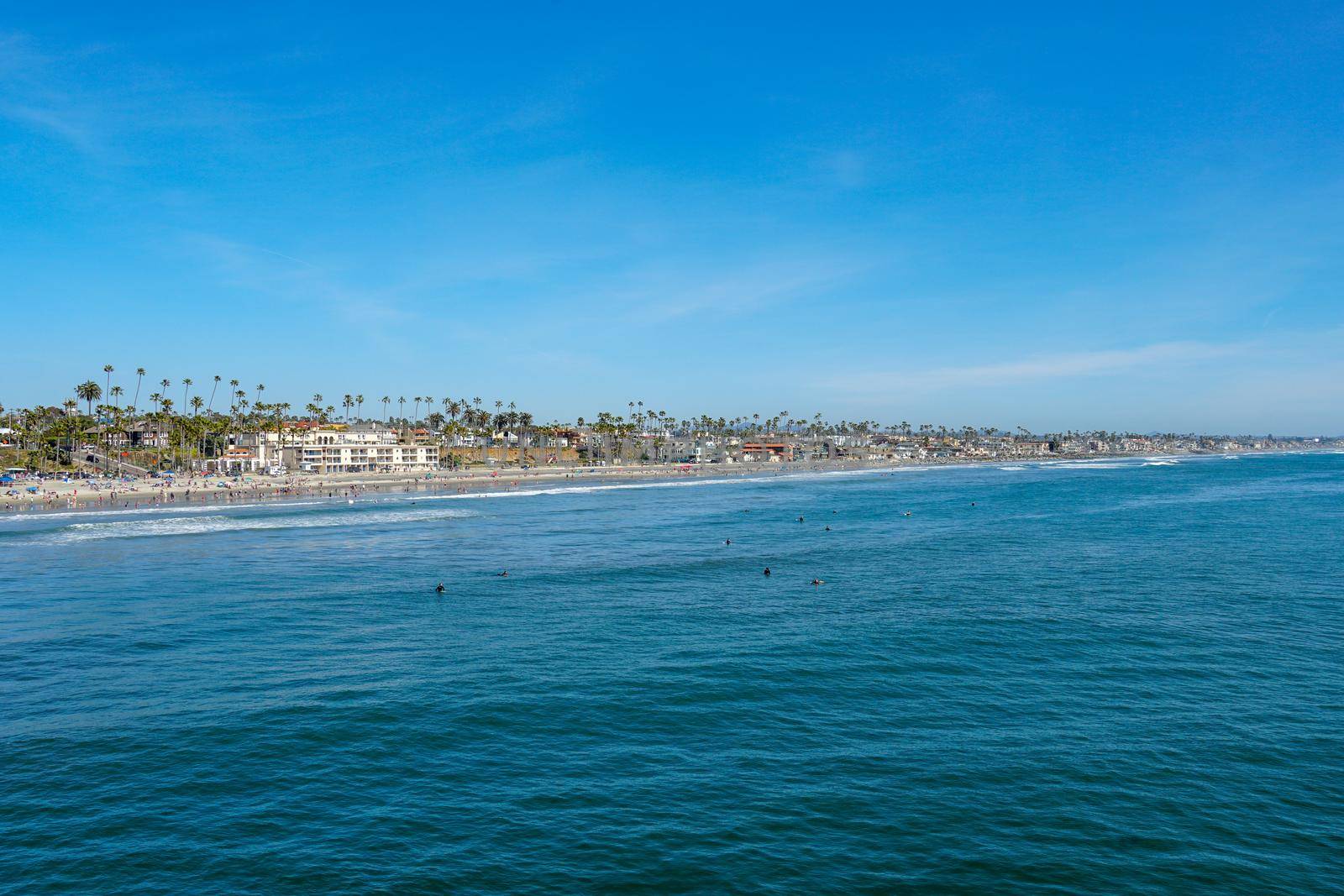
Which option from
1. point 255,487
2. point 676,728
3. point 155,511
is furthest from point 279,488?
point 676,728

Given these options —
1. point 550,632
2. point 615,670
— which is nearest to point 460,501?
point 550,632

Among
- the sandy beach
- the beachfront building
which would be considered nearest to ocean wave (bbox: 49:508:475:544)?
the sandy beach

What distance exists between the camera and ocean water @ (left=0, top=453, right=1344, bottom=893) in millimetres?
16078

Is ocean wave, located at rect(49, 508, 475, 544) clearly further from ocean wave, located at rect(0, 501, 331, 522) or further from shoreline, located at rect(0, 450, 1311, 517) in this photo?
shoreline, located at rect(0, 450, 1311, 517)

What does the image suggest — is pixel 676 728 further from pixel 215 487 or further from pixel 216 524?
pixel 215 487

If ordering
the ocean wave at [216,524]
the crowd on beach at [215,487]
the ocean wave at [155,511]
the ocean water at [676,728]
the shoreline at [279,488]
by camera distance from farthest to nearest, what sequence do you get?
1. the crowd on beach at [215,487]
2. the shoreline at [279,488]
3. the ocean wave at [155,511]
4. the ocean wave at [216,524]
5. the ocean water at [676,728]

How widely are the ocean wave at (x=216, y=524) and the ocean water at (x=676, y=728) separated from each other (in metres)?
24.3

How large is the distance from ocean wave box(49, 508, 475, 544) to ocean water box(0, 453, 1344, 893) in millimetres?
24270

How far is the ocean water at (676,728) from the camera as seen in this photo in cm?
1608

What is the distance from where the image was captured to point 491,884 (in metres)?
15.3

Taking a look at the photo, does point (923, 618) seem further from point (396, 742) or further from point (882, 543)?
point (882, 543)

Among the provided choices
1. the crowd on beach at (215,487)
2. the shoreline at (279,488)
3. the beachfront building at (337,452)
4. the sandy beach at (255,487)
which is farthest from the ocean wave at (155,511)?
the beachfront building at (337,452)

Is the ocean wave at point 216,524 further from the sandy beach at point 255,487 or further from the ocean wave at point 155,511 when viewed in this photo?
the sandy beach at point 255,487

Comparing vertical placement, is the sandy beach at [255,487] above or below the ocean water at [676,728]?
above
